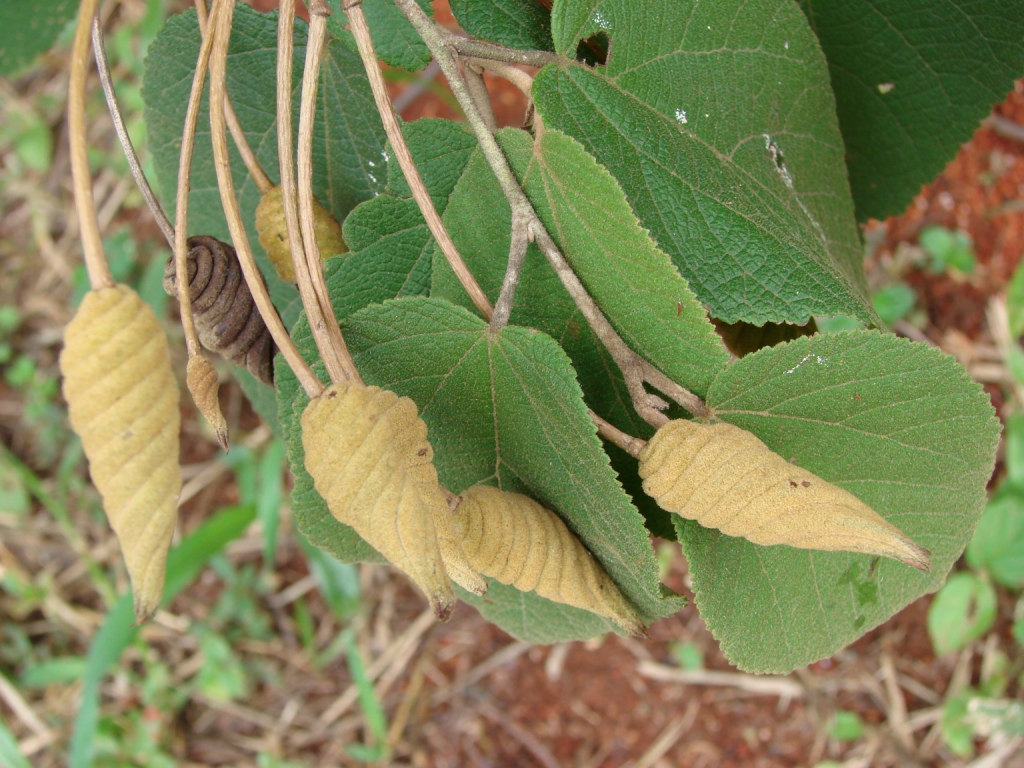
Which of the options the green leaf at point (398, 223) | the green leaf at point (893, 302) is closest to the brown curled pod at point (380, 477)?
the green leaf at point (398, 223)

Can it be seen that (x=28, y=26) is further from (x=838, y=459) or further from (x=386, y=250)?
(x=838, y=459)

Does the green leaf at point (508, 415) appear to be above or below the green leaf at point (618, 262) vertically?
below

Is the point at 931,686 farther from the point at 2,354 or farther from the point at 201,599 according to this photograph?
the point at 2,354

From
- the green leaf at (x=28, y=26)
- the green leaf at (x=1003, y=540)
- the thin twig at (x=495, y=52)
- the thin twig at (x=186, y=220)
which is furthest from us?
the green leaf at (x=1003, y=540)

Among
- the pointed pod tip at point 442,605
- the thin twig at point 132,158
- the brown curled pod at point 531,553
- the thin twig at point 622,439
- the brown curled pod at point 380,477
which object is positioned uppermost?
the thin twig at point 132,158

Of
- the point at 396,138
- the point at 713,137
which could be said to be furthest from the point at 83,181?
the point at 713,137

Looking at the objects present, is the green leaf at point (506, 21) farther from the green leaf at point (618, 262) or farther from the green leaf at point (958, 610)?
the green leaf at point (958, 610)

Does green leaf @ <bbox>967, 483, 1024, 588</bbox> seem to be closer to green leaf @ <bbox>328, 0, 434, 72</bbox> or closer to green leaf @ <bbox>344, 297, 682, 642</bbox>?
green leaf @ <bbox>344, 297, 682, 642</bbox>
